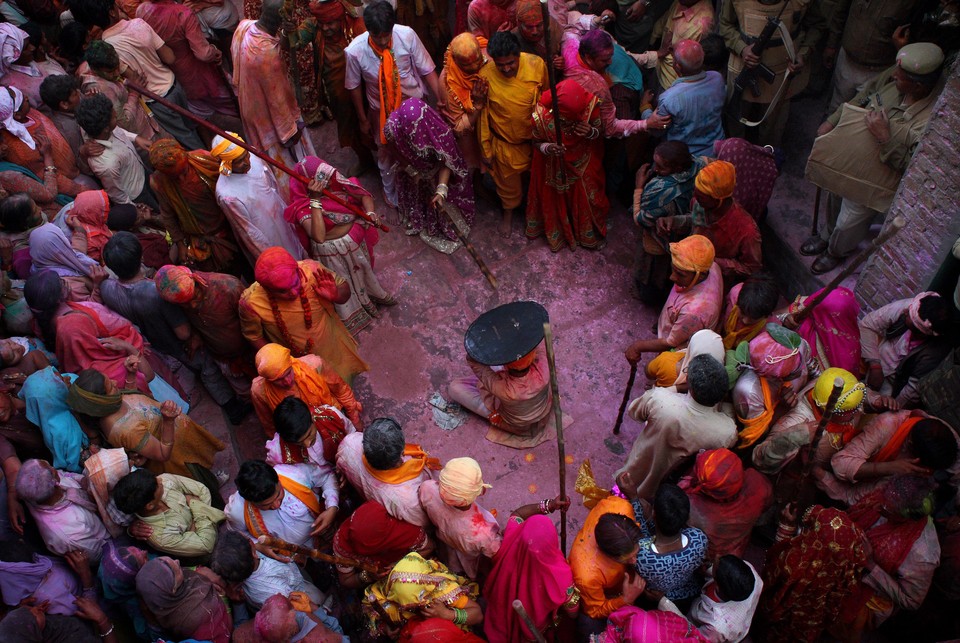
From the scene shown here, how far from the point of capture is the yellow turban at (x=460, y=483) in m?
3.68

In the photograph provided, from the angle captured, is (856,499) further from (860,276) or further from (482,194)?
(482,194)

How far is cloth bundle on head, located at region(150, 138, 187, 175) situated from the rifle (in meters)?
4.83

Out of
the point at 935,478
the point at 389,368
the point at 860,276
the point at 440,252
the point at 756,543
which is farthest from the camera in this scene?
the point at 440,252

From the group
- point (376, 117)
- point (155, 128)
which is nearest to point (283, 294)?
point (376, 117)

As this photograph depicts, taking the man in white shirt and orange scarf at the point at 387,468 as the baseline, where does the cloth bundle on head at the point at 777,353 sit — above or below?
above

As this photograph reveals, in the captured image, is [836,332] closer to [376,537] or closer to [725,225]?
[725,225]

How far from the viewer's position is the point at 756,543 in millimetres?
4770

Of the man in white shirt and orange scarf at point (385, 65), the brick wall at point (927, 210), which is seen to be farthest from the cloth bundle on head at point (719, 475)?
the man in white shirt and orange scarf at point (385, 65)

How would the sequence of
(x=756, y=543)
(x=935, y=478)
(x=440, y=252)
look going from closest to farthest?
(x=935, y=478), (x=756, y=543), (x=440, y=252)

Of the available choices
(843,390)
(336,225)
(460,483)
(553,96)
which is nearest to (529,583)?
(460,483)

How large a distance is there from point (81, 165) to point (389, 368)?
135 inches

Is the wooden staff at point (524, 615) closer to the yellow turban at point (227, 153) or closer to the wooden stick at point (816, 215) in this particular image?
the yellow turban at point (227, 153)

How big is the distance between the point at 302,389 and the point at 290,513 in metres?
0.84

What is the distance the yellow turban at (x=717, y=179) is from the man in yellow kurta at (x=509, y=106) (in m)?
1.88
